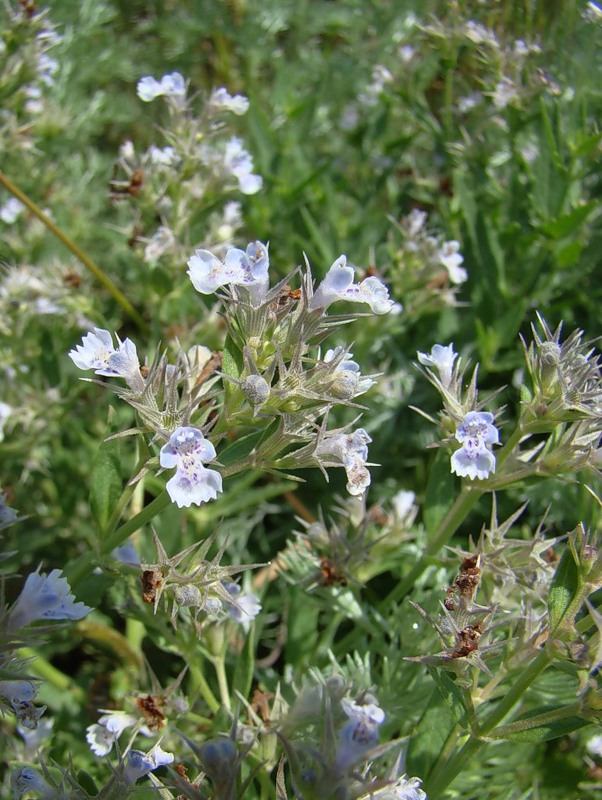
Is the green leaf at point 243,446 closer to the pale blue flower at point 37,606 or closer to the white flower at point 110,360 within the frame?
the white flower at point 110,360

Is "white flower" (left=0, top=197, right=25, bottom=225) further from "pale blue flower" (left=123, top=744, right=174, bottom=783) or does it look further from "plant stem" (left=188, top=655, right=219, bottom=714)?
"pale blue flower" (left=123, top=744, right=174, bottom=783)

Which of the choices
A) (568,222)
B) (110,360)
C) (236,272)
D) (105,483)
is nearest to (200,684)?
(105,483)

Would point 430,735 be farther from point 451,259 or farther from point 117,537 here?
point 451,259

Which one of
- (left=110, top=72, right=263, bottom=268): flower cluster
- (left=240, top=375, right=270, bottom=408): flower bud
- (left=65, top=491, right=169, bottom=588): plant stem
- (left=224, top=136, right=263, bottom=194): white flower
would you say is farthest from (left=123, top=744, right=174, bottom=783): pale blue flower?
(left=224, top=136, right=263, bottom=194): white flower

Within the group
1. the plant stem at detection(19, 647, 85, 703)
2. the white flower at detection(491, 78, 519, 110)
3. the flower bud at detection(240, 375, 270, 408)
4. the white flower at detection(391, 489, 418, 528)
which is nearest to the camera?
the flower bud at detection(240, 375, 270, 408)

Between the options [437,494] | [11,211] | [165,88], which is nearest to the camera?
[437,494]
